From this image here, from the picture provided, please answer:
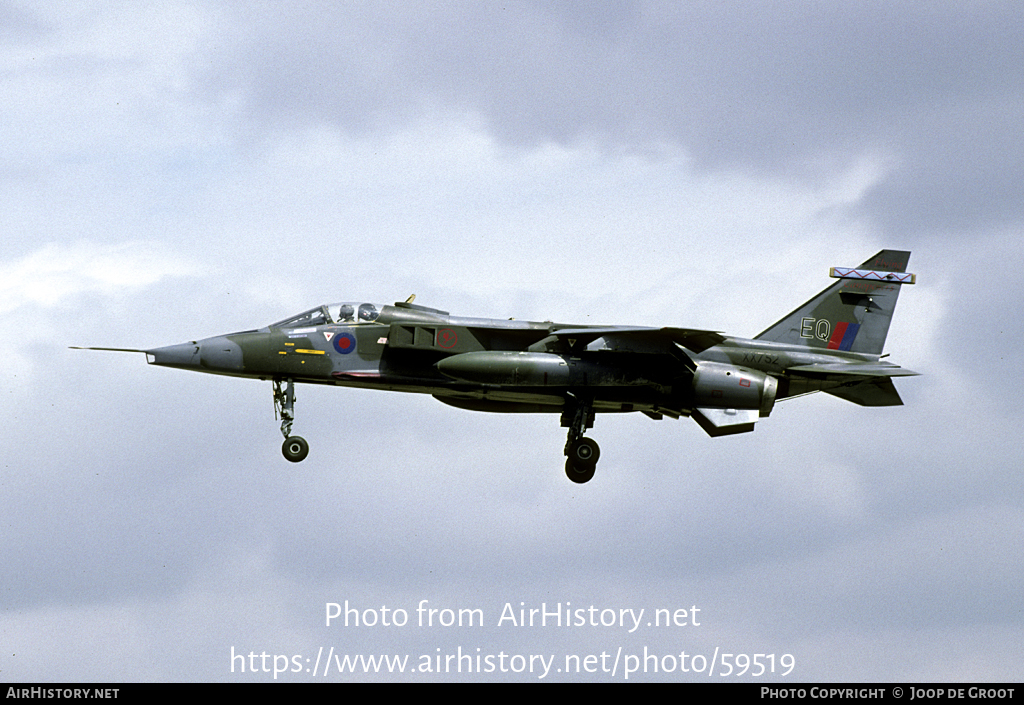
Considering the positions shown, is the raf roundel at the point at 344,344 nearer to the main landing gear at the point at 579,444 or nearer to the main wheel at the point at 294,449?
the main wheel at the point at 294,449

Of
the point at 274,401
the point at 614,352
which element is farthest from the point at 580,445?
the point at 274,401

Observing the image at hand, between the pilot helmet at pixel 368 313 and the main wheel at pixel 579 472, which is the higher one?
the pilot helmet at pixel 368 313

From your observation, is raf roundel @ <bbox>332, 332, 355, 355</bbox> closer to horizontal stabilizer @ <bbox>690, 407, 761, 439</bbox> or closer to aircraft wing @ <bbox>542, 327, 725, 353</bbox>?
aircraft wing @ <bbox>542, 327, 725, 353</bbox>

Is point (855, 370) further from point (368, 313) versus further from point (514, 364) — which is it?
point (368, 313)

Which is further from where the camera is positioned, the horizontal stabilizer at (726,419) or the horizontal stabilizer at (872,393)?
the horizontal stabilizer at (872,393)

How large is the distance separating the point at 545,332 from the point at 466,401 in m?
2.86

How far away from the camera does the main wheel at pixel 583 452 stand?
1305 inches

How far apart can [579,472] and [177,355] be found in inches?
366

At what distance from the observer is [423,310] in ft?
107

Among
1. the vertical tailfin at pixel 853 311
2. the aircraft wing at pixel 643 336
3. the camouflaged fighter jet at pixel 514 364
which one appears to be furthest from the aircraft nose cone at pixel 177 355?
the vertical tailfin at pixel 853 311

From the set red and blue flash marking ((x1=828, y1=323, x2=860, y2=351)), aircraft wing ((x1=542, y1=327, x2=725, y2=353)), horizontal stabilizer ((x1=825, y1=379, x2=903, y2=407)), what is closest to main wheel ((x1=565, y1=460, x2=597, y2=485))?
aircraft wing ((x1=542, y1=327, x2=725, y2=353))

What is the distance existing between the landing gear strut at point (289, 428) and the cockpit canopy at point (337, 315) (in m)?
1.33

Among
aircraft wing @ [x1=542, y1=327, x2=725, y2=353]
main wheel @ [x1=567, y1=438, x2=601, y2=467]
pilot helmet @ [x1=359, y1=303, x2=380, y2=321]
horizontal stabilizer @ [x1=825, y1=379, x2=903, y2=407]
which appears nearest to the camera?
aircraft wing @ [x1=542, y1=327, x2=725, y2=353]

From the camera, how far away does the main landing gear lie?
3272 centimetres
